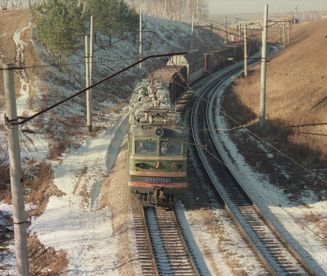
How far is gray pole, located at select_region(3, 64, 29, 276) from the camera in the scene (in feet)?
32.6

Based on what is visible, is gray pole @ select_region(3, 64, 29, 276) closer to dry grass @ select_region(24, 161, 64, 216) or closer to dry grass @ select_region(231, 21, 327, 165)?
dry grass @ select_region(24, 161, 64, 216)

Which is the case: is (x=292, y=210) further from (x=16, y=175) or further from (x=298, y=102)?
(x=298, y=102)

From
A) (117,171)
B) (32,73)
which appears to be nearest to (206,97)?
(32,73)

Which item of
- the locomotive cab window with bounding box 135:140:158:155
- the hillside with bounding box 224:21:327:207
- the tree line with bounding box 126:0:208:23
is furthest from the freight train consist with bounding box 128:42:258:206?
the tree line with bounding box 126:0:208:23

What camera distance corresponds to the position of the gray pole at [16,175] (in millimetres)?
9938

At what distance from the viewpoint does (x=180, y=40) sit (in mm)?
105500

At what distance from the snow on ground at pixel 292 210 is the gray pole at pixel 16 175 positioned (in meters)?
9.05

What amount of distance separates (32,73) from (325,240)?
33.8m

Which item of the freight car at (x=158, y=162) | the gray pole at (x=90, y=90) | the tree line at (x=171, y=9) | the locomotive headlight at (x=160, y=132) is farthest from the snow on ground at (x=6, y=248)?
the tree line at (x=171, y=9)

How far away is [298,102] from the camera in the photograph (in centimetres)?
3531

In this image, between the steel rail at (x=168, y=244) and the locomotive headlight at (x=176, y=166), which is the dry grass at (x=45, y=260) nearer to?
the steel rail at (x=168, y=244)

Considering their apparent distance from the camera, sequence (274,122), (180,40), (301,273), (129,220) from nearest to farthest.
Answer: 1. (301,273)
2. (129,220)
3. (274,122)
4. (180,40)

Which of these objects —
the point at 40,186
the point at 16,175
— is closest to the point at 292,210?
the point at 40,186

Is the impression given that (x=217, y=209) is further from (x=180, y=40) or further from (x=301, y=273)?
(x=180, y=40)
